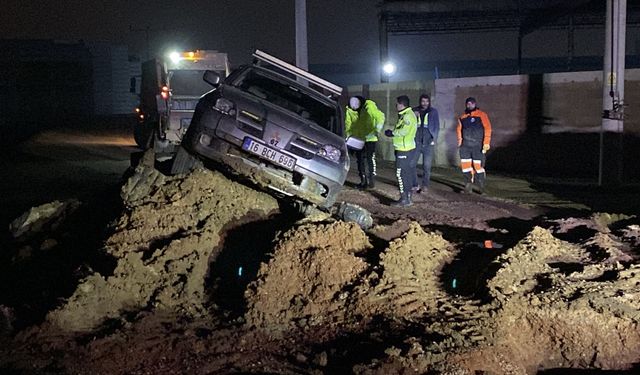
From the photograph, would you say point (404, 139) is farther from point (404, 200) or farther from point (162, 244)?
point (162, 244)

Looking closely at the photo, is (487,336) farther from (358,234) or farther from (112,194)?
(112,194)

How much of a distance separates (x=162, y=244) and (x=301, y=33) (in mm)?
11737

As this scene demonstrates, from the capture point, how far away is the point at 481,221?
10.2 meters

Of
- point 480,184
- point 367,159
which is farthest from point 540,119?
point 367,159

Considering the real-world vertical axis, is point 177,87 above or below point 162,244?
above

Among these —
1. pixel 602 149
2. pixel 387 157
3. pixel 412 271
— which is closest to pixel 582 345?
pixel 412 271

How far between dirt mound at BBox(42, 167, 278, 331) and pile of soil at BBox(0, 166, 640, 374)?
17mm

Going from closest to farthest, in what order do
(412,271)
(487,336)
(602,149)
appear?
(487,336) < (412,271) < (602,149)

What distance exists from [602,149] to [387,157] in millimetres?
8241

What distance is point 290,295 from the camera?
19.4ft

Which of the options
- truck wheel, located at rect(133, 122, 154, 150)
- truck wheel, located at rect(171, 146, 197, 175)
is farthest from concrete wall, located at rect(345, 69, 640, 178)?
truck wheel, located at rect(171, 146, 197, 175)

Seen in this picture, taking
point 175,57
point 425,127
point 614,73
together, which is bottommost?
point 425,127

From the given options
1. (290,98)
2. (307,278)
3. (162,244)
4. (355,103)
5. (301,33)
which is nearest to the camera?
(307,278)

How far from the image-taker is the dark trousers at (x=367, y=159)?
12.6m
